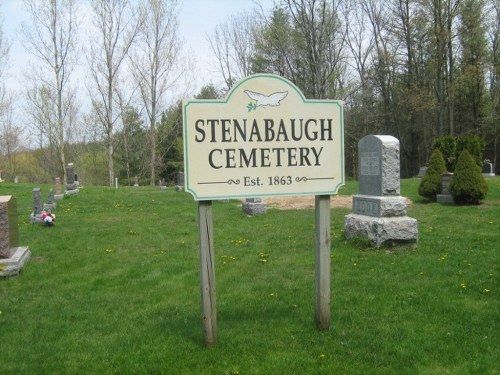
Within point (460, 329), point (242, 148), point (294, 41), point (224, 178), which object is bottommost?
point (460, 329)

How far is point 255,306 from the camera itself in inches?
205

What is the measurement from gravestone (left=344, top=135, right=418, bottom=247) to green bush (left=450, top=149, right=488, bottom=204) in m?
5.95

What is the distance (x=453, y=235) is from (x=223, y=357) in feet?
21.8

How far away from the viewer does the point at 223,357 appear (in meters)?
3.87

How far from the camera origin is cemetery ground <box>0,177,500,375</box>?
150 inches

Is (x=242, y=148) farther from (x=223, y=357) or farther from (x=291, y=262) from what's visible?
(x=291, y=262)

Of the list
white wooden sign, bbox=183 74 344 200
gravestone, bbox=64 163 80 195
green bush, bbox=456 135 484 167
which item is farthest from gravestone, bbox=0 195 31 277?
green bush, bbox=456 135 484 167

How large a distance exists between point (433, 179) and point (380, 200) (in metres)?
7.51

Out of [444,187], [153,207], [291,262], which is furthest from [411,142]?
[291,262]

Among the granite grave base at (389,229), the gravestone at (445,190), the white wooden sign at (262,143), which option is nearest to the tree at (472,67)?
the gravestone at (445,190)

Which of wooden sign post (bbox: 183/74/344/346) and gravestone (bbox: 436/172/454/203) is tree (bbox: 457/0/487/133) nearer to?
gravestone (bbox: 436/172/454/203)

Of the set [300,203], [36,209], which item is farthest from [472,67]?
[36,209]

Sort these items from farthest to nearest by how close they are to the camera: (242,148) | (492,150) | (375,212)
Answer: (492,150)
(375,212)
(242,148)

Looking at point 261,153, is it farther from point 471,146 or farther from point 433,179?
point 471,146
